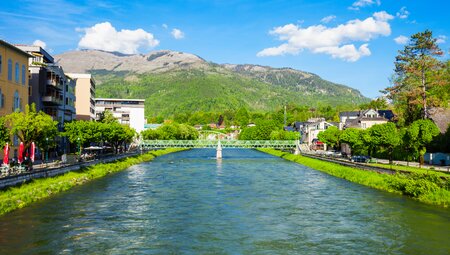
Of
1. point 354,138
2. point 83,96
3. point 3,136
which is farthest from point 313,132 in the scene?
point 3,136

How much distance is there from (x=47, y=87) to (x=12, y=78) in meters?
19.4

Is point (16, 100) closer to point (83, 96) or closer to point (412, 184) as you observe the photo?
point (412, 184)

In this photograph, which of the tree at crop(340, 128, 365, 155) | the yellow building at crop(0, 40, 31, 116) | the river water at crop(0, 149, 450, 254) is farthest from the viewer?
the tree at crop(340, 128, 365, 155)

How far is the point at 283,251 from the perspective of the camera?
2800cm

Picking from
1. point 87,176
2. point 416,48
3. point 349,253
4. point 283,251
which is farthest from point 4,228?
point 416,48

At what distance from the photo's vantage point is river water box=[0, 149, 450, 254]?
28781mm

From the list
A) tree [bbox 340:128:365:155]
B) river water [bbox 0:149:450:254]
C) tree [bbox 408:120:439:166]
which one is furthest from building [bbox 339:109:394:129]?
river water [bbox 0:149:450:254]

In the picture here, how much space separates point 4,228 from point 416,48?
81368 mm

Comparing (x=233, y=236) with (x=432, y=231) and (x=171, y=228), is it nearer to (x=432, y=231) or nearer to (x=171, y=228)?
(x=171, y=228)

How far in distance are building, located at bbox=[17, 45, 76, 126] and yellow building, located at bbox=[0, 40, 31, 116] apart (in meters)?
7.84

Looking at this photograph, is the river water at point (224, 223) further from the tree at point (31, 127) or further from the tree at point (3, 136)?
the tree at point (31, 127)

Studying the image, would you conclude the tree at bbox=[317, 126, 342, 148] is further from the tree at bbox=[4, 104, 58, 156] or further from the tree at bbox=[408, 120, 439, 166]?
the tree at bbox=[4, 104, 58, 156]

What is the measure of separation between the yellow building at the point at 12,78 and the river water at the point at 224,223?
19.4 metres

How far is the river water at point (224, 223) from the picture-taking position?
28.8 meters
